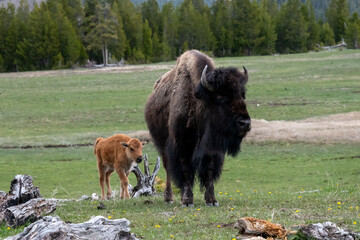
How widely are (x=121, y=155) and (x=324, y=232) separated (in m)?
7.69

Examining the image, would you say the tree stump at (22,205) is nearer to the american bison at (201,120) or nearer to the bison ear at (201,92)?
the american bison at (201,120)

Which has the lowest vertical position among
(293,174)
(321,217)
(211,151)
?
(293,174)

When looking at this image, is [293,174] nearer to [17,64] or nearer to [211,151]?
[211,151]

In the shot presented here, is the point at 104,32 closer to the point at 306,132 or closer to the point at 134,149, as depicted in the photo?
the point at 306,132

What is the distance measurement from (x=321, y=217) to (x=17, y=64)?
288 ft

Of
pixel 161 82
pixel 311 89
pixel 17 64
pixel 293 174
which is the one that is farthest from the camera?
pixel 17 64

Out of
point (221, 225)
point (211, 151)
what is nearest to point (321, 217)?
point (221, 225)

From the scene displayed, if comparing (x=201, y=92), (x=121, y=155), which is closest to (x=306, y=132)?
(x=121, y=155)

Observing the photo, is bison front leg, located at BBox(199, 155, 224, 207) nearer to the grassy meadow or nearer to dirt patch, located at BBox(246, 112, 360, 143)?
the grassy meadow

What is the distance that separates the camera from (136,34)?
10006 cm

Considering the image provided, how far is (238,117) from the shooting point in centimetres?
948

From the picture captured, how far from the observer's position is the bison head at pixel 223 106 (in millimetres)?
9594

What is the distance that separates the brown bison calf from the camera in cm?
1313

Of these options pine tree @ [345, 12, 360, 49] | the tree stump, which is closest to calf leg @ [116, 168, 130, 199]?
the tree stump
